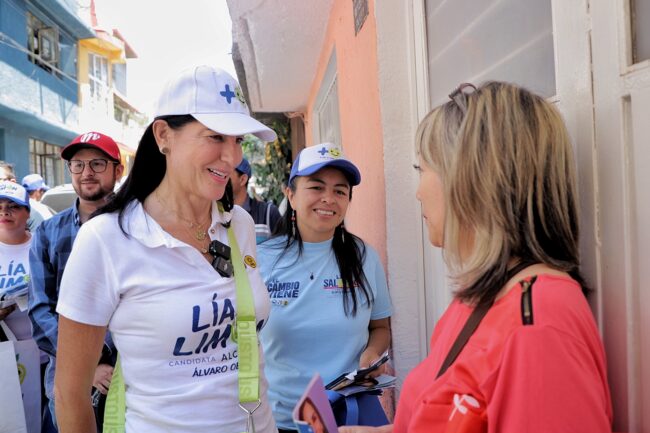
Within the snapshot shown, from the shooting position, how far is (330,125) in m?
6.07

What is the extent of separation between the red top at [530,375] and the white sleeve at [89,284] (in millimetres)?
902

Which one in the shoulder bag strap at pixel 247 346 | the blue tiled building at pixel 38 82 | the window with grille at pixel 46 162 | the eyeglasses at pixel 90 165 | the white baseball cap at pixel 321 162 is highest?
the blue tiled building at pixel 38 82

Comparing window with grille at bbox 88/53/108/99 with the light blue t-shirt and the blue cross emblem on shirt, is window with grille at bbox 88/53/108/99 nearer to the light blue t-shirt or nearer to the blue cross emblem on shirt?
the light blue t-shirt

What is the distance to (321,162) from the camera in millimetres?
2281

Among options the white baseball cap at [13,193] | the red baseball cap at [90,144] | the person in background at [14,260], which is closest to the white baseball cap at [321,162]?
the red baseball cap at [90,144]

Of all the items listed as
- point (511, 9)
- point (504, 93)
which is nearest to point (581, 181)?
point (504, 93)

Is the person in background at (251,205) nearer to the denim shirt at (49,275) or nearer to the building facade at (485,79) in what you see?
the building facade at (485,79)

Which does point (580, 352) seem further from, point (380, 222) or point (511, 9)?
point (380, 222)

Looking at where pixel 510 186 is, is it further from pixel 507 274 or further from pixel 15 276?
pixel 15 276

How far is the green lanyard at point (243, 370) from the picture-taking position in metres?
1.50

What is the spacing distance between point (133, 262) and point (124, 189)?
1.02 feet

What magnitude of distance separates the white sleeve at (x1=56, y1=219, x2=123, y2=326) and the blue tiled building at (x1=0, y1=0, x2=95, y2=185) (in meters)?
12.4

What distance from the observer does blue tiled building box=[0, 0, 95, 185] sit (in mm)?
12367

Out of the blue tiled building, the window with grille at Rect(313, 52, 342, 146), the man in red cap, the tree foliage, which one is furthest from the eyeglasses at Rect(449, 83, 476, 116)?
the blue tiled building
